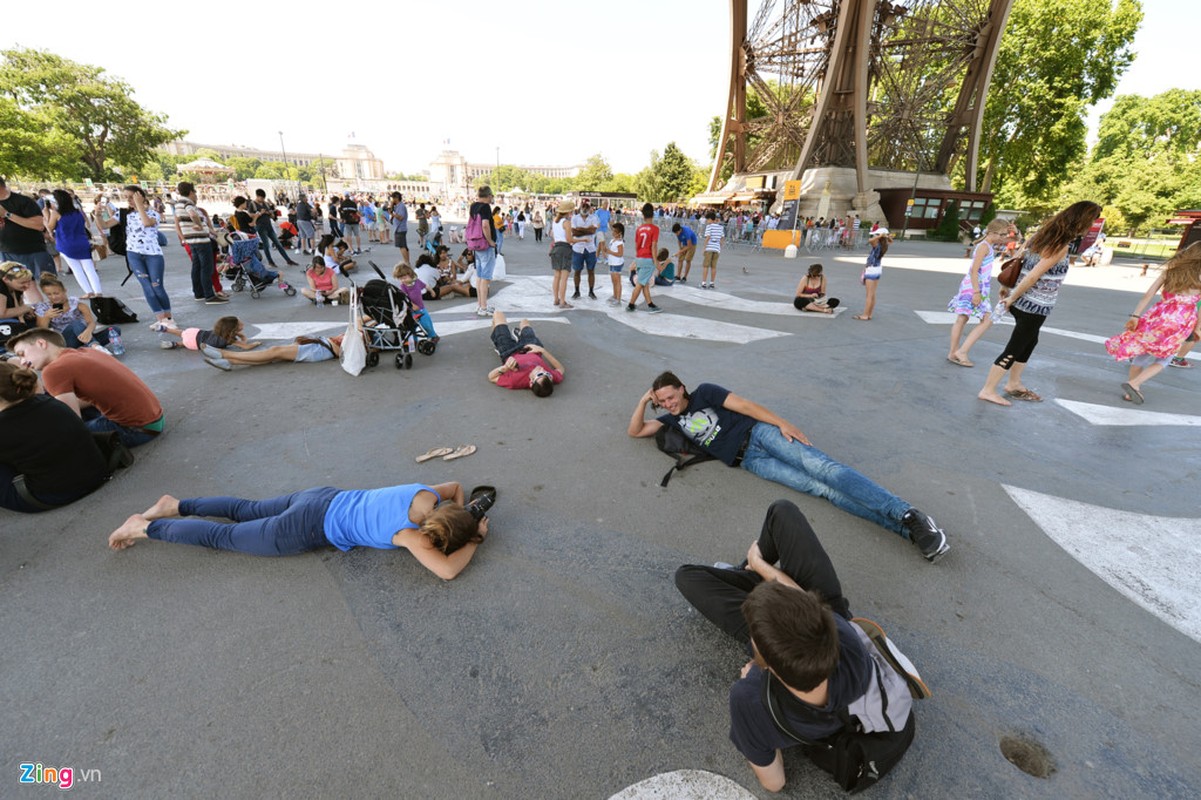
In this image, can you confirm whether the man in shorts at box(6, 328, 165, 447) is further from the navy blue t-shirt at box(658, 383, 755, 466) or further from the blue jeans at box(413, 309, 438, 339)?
the navy blue t-shirt at box(658, 383, 755, 466)

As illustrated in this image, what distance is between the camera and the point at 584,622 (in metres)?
2.66

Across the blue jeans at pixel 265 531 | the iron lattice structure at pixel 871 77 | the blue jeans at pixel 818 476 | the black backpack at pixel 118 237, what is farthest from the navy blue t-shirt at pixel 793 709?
the iron lattice structure at pixel 871 77

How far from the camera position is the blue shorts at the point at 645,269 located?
927cm

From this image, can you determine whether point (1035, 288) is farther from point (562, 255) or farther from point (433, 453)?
point (562, 255)

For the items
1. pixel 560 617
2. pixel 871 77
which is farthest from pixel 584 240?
pixel 871 77

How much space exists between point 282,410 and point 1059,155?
55.4 m

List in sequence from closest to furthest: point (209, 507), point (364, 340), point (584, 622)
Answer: point (584, 622), point (209, 507), point (364, 340)

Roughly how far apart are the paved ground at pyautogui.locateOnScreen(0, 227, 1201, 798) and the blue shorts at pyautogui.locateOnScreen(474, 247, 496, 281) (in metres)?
3.87

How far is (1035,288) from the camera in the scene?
510cm

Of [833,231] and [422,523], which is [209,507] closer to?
[422,523]

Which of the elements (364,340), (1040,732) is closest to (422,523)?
(1040,732)

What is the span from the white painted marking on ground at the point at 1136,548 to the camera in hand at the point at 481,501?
3.79 meters

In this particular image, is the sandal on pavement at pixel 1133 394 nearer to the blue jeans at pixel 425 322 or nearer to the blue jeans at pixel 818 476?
the blue jeans at pixel 818 476

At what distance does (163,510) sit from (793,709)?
12.7 feet
